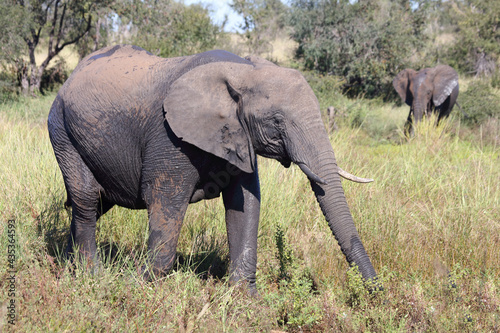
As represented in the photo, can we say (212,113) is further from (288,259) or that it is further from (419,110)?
(419,110)

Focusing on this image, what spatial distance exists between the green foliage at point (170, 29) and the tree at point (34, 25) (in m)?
1.31

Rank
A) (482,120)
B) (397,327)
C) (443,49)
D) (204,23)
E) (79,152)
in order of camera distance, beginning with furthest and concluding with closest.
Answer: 1. (443,49)
2. (204,23)
3. (482,120)
4. (79,152)
5. (397,327)

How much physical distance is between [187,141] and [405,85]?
456 inches

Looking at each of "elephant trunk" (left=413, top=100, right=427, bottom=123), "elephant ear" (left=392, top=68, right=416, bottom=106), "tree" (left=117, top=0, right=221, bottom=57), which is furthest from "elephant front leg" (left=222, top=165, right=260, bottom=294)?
"tree" (left=117, top=0, right=221, bottom=57)

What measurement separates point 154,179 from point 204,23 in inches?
571

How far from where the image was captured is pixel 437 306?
11.3 feet

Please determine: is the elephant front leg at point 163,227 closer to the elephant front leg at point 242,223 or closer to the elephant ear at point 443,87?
the elephant front leg at point 242,223

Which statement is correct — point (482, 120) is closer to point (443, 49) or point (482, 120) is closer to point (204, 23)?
point (204, 23)

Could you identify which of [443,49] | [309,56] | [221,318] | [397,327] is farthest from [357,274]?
[443,49]

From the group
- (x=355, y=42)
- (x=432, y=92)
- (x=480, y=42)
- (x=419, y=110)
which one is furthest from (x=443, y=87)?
(x=480, y=42)

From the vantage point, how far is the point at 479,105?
1273cm

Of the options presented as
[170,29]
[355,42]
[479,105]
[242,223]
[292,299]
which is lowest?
[292,299]

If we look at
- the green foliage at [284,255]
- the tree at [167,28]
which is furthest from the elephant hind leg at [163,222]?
the tree at [167,28]

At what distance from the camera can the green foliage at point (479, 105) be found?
12250 mm
